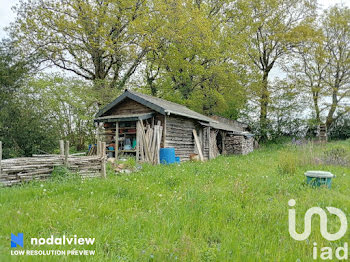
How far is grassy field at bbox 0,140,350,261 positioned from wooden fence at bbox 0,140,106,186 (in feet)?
1.65

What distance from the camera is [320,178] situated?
605cm

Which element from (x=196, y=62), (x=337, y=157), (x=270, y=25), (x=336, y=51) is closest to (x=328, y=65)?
(x=336, y=51)

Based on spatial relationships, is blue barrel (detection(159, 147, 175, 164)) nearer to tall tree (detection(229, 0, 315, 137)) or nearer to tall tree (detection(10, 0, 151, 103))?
tall tree (detection(10, 0, 151, 103))

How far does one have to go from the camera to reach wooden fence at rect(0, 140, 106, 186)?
599cm

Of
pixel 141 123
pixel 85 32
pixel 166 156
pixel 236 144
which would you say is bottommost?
pixel 166 156

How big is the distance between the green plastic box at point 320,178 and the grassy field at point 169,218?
0.21 meters

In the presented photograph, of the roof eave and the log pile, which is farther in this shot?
the log pile

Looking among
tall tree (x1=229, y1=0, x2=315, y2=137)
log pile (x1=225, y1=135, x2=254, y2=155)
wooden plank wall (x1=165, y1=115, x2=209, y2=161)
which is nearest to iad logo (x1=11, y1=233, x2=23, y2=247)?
wooden plank wall (x1=165, y1=115, x2=209, y2=161)

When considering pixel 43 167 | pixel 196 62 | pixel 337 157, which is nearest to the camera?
pixel 43 167

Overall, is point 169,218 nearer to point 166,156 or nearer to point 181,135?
point 166,156

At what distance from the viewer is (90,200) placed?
473 cm

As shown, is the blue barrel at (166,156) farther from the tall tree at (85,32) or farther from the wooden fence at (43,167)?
the tall tree at (85,32)

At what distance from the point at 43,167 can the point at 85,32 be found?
543 inches

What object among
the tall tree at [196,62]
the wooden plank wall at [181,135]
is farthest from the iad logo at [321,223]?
the tall tree at [196,62]
